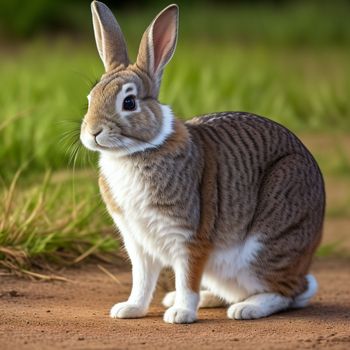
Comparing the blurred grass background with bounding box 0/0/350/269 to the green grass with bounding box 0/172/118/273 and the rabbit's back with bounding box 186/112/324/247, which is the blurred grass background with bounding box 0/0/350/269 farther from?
the rabbit's back with bounding box 186/112/324/247

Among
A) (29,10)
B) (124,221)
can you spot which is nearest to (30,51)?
(29,10)

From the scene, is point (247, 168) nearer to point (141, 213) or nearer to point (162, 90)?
point (141, 213)

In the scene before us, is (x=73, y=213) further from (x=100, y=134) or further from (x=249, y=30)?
(x=249, y=30)

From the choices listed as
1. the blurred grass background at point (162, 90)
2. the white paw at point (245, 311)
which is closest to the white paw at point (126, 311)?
the white paw at point (245, 311)

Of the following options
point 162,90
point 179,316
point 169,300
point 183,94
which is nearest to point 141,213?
point 179,316

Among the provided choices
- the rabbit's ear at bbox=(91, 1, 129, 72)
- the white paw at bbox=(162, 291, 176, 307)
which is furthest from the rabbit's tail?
the rabbit's ear at bbox=(91, 1, 129, 72)

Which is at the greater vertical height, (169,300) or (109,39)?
(109,39)
